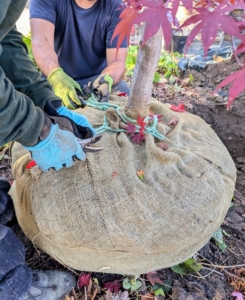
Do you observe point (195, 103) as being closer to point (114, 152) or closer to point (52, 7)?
point (52, 7)

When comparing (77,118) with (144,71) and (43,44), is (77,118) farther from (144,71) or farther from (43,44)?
(43,44)

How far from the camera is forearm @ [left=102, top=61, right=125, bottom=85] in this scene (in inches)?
82.0

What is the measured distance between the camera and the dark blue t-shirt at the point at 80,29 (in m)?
2.08

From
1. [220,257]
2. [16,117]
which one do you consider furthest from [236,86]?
[220,257]

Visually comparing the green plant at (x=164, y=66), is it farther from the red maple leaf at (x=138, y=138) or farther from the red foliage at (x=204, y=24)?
the red foliage at (x=204, y=24)

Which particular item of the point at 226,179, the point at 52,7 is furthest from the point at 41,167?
the point at 52,7

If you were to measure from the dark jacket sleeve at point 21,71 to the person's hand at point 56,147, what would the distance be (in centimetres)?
21

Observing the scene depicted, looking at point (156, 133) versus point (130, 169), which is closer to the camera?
point (130, 169)

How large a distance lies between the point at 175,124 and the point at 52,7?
1180 mm

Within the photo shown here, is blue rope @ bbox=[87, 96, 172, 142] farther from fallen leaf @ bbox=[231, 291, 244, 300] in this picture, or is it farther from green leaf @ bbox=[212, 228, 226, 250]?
fallen leaf @ bbox=[231, 291, 244, 300]

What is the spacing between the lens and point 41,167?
119 centimetres

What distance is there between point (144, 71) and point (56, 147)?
0.60 meters

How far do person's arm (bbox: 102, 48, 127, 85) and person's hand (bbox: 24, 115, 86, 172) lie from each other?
Answer: 97 cm

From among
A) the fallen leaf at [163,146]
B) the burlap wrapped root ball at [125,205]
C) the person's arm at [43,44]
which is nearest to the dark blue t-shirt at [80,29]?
the person's arm at [43,44]
